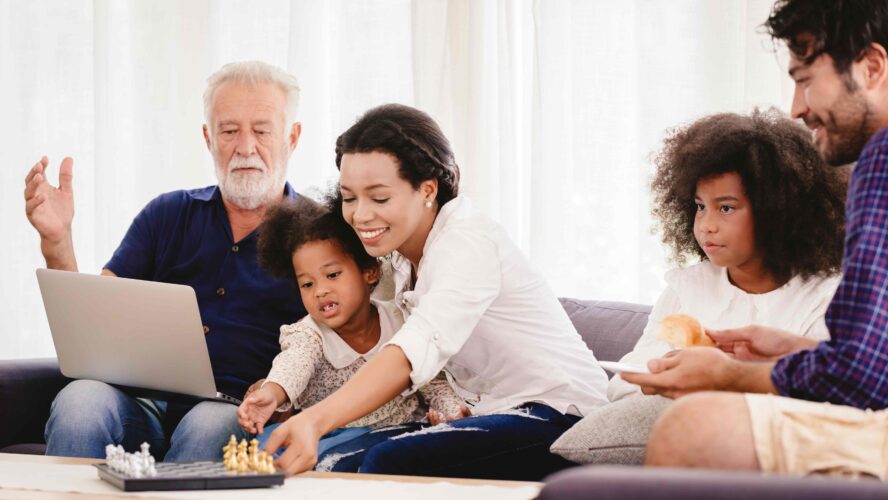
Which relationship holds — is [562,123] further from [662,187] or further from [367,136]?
[367,136]

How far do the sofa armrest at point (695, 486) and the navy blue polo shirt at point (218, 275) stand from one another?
6.11ft

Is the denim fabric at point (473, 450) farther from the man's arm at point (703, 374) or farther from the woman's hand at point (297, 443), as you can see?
the man's arm at point (703, 374)

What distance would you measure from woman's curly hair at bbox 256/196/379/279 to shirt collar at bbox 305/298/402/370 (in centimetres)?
13

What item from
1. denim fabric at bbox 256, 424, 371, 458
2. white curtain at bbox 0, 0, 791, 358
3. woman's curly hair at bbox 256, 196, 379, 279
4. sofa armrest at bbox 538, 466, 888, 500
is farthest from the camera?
white curtain at bbox 0, 0, 791, 358

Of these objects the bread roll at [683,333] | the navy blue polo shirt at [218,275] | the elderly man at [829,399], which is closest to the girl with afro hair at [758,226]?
the bread roll at [683,333]

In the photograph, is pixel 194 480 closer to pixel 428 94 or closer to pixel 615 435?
pixel 615 435

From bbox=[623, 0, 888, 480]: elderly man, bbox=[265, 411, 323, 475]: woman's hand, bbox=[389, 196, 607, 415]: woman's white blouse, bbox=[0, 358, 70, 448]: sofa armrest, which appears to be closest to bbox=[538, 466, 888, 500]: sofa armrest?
bbox=[623, 0, 888, 480]: elderly man

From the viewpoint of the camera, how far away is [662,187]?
256cm

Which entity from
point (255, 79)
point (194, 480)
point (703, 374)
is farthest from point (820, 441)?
point (255, 79)

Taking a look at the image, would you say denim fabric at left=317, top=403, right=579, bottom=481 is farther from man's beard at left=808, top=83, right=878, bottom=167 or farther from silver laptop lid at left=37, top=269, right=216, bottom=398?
man's beard at left=808, top=83, right=878, bottom=167

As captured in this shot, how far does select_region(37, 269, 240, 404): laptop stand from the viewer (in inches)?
94.2

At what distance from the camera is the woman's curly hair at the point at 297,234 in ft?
8.50

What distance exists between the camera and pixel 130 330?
2436 millimetres

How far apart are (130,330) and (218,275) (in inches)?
19.2
